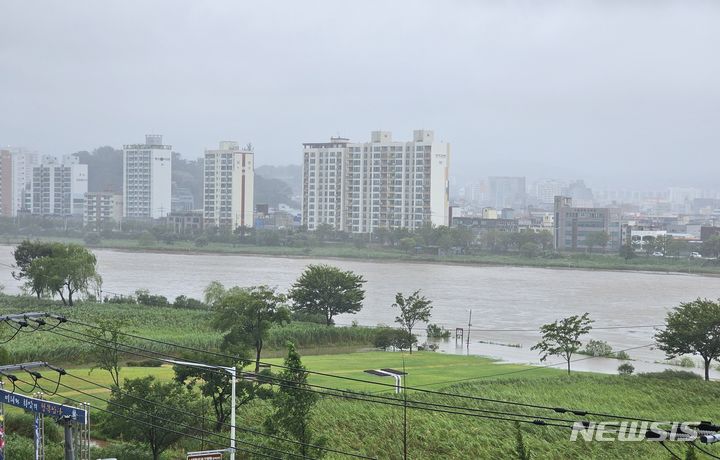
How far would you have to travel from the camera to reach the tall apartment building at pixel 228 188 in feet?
155

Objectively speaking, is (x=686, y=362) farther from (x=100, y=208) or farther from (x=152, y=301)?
(x=100, y=208)

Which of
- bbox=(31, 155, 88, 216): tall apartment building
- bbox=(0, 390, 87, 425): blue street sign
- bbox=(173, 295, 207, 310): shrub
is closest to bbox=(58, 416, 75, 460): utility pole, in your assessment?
bbox=(0, 390, 87, 425): blue street sign

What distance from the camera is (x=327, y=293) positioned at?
1533 centimetres

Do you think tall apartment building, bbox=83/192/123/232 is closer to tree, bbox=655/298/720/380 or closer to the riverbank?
the riverbank

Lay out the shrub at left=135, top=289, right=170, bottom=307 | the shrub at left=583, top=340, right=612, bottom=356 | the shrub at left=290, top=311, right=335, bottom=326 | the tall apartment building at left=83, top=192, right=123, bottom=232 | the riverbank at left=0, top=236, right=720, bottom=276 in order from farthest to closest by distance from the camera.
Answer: the tall apartment building at left=83, top=192, right=123, bottom=232
the riverbank at left=0, top=236, right=720, bottom=276
the shrub at left=135, top=289, right=170, bottom=307
the shrub at left=290, top=311, right=335, bottom=326
the shrub at left=583, top=340, right=612, bottom=356

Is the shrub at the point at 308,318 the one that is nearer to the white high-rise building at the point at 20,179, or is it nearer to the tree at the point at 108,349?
the tree at the point at 108,349

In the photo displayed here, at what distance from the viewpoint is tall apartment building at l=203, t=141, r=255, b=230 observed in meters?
47.2

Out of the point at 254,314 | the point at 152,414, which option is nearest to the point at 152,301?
the point at 254,314

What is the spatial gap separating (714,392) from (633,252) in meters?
24.0

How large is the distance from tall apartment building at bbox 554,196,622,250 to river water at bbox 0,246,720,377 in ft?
27.2

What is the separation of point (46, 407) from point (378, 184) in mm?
38872

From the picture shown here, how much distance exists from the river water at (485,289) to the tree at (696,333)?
89cm

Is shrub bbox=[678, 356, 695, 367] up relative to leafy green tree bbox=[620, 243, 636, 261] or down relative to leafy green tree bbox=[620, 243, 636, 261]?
down

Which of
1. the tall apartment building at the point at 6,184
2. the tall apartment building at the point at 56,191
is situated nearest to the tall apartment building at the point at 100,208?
the tall apartment building at the point at 56,191
